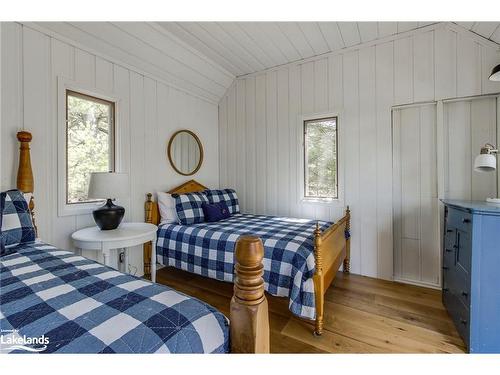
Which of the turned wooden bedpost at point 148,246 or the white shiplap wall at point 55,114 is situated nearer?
the white shiplap wall at point 55,114

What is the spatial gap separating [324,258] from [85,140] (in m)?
2.46

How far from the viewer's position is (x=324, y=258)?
1.94 m

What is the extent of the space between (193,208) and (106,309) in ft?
6.82

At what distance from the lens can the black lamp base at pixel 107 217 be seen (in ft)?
6.96

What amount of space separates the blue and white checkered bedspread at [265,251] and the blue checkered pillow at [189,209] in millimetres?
120

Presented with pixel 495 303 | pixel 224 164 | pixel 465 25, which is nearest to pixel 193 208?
pixel 224 164

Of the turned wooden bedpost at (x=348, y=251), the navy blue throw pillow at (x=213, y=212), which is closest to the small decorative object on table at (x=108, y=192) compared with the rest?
the navy blue throw pillow at (x=213, y=212)

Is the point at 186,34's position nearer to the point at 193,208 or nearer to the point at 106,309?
the point at 193,208

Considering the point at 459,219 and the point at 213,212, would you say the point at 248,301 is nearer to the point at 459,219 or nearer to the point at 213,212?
the point at 459,219

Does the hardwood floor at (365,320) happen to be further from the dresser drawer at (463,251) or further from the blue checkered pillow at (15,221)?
the blue checkered pillow at (15,221)

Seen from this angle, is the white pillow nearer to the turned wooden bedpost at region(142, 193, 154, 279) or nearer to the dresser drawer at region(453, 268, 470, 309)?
the turned wooden bedpost at region(142, 193, 154, 279)

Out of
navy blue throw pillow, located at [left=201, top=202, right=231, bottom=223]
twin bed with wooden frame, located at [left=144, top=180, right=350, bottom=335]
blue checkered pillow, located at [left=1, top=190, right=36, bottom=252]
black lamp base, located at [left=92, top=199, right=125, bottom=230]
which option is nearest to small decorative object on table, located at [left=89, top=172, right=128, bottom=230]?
black lamp base, located at [left=92, top=199, right=125, bottom=230]

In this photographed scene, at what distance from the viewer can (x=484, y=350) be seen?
1.58 m

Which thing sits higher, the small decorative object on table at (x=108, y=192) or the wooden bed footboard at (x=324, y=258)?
the small decorative object on table at (x=108, y=192)
